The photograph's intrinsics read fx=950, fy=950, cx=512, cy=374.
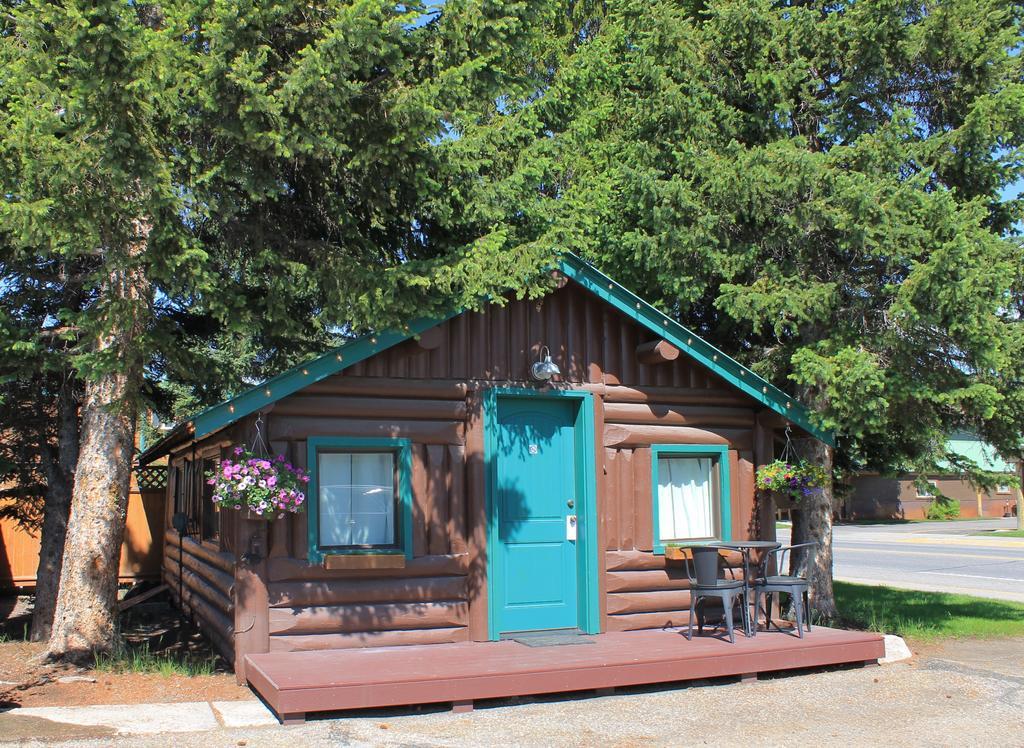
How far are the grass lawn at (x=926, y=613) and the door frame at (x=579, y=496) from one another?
14.0ft

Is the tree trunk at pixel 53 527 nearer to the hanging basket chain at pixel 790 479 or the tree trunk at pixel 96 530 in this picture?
the tree trunk at pixel 96 530

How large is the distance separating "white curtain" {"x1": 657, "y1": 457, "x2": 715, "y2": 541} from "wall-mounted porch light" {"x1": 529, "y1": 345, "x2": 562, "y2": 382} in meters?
1.71

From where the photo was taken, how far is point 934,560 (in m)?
23.3

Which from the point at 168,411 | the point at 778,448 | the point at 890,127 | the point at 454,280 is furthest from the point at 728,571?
the point at 168,411

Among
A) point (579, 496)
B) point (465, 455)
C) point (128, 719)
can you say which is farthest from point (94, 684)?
point (579, 496)

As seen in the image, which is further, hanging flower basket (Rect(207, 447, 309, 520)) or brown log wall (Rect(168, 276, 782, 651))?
brown log wall (Rect(168, 276, 782, 651))

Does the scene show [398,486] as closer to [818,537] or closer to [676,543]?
[676,543]

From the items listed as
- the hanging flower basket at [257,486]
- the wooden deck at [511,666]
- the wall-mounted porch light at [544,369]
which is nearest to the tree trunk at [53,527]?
the hanging flower basket at [257,486]

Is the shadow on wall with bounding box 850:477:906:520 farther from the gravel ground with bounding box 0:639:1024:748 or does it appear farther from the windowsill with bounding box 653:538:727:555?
the gravel ground with bounding box 0:639:1024:748

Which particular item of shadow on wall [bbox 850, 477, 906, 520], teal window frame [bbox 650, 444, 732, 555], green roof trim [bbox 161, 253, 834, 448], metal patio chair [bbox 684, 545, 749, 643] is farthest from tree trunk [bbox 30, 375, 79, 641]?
shadow on wall [bbox 850, 477, 906, 520]

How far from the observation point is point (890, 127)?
10.8m

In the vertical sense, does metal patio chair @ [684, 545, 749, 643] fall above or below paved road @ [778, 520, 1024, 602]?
above

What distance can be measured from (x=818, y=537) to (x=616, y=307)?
4346 mm

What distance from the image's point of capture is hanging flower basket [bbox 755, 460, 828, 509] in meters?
10.1
